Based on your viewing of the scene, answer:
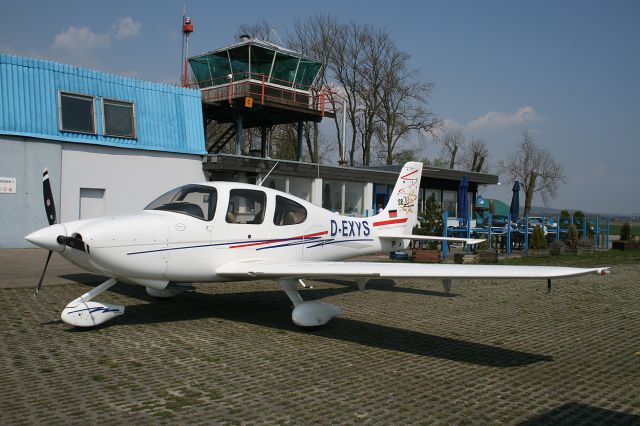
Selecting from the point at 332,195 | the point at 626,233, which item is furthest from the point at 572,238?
the point at 332,195

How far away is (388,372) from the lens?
519 centimetres

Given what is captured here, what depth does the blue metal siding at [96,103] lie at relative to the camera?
15062 mm

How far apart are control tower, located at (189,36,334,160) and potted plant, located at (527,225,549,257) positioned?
34.4 feet

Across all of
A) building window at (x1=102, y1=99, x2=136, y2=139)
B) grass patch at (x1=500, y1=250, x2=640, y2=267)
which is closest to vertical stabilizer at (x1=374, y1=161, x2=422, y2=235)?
grass patch at (x1=500, y1=250, x2=640, y2=267)

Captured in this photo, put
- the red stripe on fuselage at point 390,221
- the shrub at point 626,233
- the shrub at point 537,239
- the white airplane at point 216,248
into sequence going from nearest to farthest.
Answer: the white airplane at point 216,248
the red stripe on fuselage at point 390,221
the shrub at point 537,239
the shrub at point 626,233

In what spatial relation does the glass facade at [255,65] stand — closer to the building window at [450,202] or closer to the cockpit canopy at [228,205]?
the building window at [450,202]

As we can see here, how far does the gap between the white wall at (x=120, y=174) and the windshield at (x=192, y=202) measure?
9851 mm

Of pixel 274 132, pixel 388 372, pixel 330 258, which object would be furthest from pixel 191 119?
pixel 274 132

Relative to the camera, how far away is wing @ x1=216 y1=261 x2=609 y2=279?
5473 millimetres

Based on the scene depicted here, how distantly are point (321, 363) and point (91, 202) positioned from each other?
1335 centimetres

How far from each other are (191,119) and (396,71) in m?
28.9

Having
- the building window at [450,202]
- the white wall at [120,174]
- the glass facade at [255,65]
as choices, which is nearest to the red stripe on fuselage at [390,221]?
the white wall at [120,174]

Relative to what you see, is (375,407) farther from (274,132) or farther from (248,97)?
(274,132)

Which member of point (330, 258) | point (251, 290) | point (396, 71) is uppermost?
point (396, 71)
